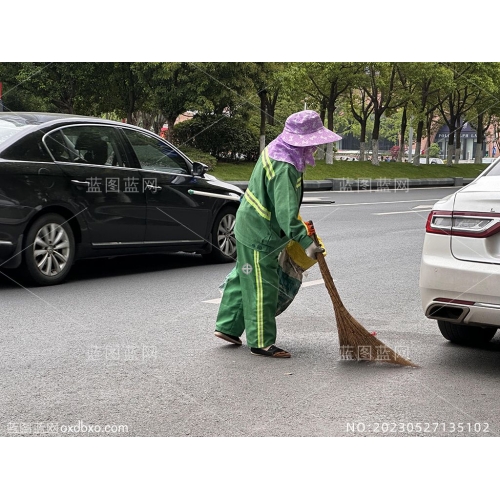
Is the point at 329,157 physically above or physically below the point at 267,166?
below

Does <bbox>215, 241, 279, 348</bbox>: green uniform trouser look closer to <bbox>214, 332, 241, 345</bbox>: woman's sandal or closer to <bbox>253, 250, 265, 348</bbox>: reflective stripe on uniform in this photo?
<bbox>253, 250, 265, 348</bbox>: reflective stripe on uniform

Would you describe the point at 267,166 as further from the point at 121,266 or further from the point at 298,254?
the point at 121,266

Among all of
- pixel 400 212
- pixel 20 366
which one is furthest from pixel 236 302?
pixel 400 212

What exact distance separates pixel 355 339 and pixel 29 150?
392cm

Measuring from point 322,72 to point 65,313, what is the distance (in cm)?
3151

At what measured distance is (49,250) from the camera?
26.9 ft

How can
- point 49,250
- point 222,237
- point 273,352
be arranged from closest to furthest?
point 273,352 < point 49,250 < point 222,237

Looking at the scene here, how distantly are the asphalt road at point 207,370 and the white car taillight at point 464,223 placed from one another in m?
0.84

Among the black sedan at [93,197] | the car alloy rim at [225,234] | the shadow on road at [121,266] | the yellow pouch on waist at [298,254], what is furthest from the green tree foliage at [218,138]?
the yellow pouch on waist at [298,254]

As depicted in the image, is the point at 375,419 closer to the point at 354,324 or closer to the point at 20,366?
the point at 354,324

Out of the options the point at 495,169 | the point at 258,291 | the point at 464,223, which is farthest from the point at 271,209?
the point at 495,169

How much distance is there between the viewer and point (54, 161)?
826cm

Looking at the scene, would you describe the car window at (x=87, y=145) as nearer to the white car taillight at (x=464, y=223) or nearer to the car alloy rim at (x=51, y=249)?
the car alloy rim at (x=51, y=249)

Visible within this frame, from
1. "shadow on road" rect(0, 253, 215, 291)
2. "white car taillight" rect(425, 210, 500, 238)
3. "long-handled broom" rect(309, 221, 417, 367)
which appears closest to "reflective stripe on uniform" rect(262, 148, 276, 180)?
"long-handled broom" rect(309, 221, 417, 367)
